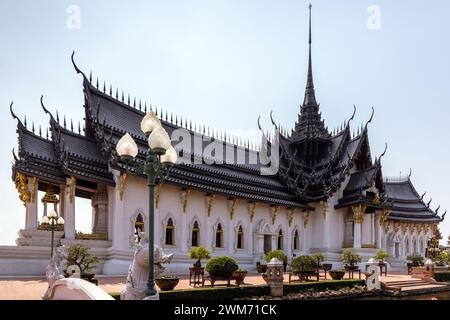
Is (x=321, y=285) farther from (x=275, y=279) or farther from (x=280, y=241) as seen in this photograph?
(x=280, y=241)

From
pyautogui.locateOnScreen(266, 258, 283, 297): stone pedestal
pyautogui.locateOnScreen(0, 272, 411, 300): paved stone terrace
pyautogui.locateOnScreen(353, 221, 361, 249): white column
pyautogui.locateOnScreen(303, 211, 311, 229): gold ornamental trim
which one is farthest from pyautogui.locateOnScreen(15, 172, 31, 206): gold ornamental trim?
pyautogui.locateOnScreen(353, 221, 361, 249): white column

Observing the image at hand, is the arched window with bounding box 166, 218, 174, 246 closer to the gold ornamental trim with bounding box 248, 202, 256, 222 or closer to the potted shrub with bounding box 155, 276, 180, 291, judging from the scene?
the gold ornamental trim with bounding box 248, 202, 256, 222

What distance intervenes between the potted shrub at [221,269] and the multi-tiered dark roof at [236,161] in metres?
6.23

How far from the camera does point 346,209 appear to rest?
29219 mm

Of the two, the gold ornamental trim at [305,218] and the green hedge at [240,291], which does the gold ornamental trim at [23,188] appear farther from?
the gold ornamental trim at [305,218]

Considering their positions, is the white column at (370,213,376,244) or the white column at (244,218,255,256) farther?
the white column at (370,213,376,244)

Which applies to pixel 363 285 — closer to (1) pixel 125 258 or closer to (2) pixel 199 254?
(2) pixel 199 254

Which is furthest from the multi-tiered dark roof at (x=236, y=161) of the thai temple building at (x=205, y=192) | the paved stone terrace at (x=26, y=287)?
the paved stone terrace at (x=26, y=287)

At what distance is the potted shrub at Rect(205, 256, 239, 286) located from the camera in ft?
47.4

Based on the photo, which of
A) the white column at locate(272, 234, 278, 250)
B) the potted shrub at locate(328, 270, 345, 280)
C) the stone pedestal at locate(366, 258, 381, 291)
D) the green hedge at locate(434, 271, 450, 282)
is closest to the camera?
the stone pedestal at locate(366, 258, 381, 291)

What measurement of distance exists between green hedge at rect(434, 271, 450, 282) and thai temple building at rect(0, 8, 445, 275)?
5302 mm

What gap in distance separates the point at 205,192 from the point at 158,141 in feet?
51.8

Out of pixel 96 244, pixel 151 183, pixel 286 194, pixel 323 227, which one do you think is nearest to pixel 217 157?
pixel 286 194

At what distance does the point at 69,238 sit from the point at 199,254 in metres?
5.22
